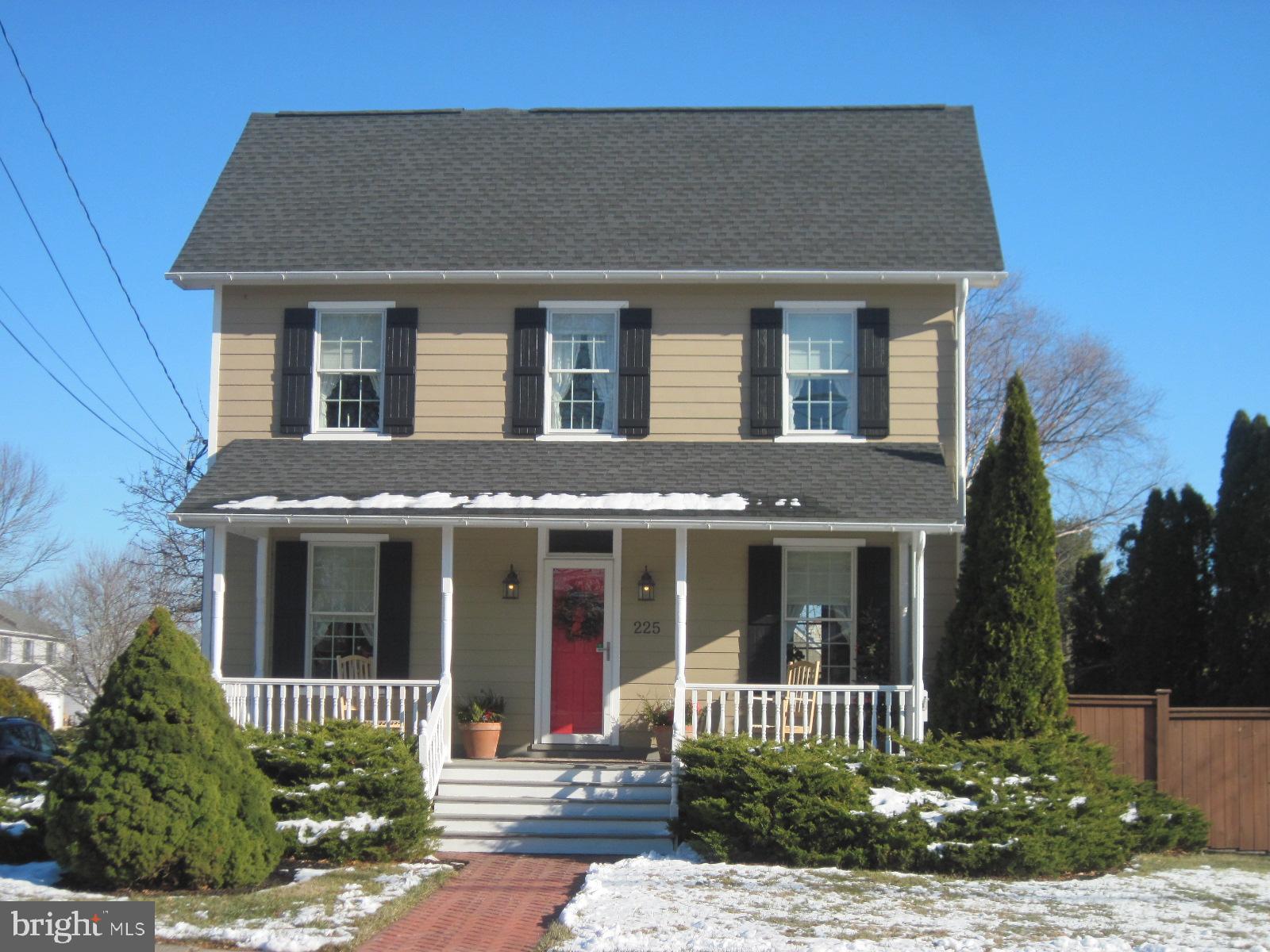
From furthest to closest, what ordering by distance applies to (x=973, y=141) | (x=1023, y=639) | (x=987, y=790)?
(x=973, y=141) < (x=1023, y=639) < (x=987, y=790)

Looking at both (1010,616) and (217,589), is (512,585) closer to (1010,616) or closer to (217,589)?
(217,589)

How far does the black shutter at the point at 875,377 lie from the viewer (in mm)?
14102

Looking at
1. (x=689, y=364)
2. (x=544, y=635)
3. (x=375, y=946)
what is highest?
(x=689, y=364)

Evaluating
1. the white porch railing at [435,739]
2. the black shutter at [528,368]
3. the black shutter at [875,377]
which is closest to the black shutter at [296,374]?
the black shutter at [528,368]

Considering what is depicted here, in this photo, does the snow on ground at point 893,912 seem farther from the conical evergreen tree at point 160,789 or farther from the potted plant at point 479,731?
the potted plant at point 479,731

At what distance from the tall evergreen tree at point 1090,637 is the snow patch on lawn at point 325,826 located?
10801 millimetres

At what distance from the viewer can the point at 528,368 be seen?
1434cm

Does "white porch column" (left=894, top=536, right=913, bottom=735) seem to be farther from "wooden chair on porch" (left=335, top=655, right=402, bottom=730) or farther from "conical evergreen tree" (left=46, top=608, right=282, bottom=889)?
"conical evergreen tree" (left=46, top=608, right=282, bottom=889)

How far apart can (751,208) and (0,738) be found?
11612 millimetres

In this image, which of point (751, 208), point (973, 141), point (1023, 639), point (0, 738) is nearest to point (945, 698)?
point (1023, 639)

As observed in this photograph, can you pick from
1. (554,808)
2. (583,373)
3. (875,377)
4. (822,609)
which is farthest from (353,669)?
(875,377)

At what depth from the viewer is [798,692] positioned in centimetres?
1328

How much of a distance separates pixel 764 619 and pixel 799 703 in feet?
3.11

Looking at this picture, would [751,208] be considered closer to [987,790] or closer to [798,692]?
[798,692]
